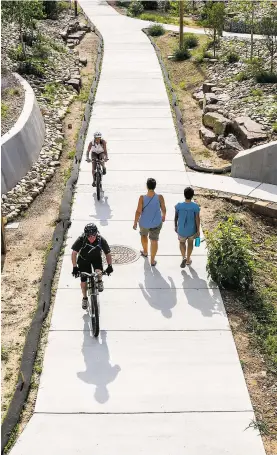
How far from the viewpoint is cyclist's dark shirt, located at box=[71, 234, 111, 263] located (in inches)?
322

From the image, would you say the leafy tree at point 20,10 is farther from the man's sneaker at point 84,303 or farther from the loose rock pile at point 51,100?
the man's sneaker at point 84,303

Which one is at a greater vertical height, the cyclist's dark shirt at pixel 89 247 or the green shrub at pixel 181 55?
the cyclist's dark shirt at pixel 89 247

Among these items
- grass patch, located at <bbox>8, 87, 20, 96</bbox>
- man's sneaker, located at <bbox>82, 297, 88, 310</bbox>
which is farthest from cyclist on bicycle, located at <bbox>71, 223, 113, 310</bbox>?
grass patch, located at <bbox>8, 87, 20, 96</bbox>

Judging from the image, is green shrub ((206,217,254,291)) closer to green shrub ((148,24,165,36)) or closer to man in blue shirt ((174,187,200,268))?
man in blue shirt ((174,187,200,268))

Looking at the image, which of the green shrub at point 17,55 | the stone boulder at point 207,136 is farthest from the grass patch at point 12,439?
the green shrub at point 17,55

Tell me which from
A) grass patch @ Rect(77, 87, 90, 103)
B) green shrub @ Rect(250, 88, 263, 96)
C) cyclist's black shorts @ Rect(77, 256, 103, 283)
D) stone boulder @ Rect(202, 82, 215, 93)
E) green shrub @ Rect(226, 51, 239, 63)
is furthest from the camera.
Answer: green shrub @ Rect(226, 51, 239, 63)

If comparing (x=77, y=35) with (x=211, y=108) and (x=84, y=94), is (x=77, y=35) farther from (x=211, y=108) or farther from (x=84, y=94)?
(x=211, y=108)

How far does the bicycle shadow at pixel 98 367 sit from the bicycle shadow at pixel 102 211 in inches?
156

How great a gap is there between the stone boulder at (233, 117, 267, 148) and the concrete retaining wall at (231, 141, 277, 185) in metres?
1.26

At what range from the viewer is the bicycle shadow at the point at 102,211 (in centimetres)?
1219

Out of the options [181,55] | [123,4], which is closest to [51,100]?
[181,55]

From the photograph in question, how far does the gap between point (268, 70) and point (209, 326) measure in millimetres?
15302

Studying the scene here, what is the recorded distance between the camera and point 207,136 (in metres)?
17.1

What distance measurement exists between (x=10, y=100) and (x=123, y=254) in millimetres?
8577
